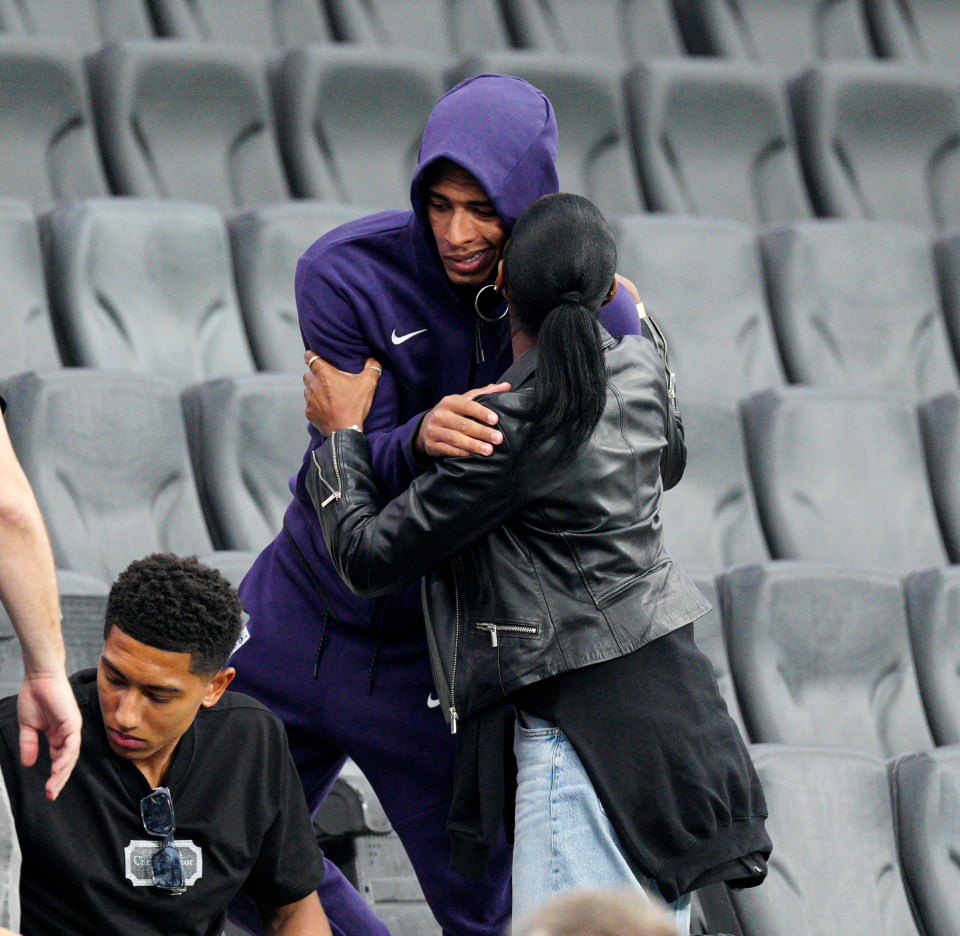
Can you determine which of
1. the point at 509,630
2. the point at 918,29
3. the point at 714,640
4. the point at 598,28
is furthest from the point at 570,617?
the point at 918,29

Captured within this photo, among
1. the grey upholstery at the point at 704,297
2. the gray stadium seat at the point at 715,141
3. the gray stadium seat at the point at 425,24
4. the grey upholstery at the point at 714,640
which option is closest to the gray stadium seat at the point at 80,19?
the gray stadium seat at the point at 425,24

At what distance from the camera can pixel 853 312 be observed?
3305 mm

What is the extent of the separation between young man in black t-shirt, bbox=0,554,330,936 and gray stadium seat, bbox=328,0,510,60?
2541mm

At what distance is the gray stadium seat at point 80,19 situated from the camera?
139 inches

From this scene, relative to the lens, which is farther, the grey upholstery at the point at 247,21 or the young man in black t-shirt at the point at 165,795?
the grey upholstery at the point at 247,21

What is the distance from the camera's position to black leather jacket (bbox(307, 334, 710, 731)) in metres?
1.32

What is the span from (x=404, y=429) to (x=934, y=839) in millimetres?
1091

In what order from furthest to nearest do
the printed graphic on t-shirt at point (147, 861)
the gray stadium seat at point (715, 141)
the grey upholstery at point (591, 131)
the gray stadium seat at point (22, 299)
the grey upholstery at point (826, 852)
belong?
the gray stadium seat at point (715, 141), the grey upholstery at point (591, 131), the gray stadium seat at point (22, 299), the grey upholstery at point (826, 852), the printed graphic on t-shirt at point (147, 861)

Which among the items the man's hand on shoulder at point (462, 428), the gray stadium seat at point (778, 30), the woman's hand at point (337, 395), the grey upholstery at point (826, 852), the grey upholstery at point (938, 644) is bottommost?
the grey upholstery at point (938, 644)

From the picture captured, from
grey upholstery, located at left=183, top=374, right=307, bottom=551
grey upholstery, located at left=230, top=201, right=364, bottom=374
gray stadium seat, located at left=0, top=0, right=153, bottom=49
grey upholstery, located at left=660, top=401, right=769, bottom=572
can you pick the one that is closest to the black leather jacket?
grey upholstery, located at left=183, top=374, right=307, bottom=551

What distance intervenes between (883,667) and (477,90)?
1.43m

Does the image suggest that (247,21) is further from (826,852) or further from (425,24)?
(826,852)

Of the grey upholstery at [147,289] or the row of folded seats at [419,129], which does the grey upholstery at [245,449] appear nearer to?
the grey upholstery at [147,289]

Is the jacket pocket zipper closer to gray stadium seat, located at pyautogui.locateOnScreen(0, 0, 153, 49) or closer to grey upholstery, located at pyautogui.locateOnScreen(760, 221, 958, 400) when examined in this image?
grey upholstery, located at pyautogui.locateOnScreen(760, 221, 958, 400)
